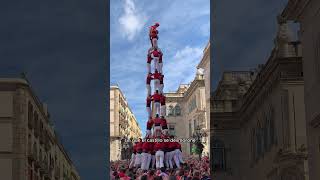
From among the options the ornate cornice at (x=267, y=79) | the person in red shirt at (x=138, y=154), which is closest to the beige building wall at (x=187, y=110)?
the person in red shirt at (x=138, y=154)

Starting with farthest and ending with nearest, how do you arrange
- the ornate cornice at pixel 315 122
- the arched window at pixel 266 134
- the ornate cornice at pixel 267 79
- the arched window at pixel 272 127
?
the arched window at pixel 266 134 < the arched window at pixel 272 127 < the ornate cornice at pixel 267 79 < the ornate cornice at pixel 315 122

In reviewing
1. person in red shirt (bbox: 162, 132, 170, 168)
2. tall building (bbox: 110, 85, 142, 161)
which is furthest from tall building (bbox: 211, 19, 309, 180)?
tall building (bbox: 110, 85, 142, 161)

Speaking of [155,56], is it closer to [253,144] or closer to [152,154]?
[152,154]

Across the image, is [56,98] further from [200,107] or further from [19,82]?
[200,107]

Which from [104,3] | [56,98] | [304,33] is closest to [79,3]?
[104,3]

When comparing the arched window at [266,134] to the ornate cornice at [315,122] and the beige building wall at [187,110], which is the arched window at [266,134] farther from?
the beige building wall at [187,110]

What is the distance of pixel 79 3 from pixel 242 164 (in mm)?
11478

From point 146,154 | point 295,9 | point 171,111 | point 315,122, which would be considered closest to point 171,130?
point 171,111

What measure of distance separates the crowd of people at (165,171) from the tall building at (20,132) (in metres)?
3.89

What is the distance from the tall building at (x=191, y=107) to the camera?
1486 inches

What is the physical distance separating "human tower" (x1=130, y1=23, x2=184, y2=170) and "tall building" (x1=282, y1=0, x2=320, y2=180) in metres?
13.6

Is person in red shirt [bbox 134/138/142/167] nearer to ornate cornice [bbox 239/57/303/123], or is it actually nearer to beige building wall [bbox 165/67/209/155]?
beige building wall [bbox 165/67/209/155]

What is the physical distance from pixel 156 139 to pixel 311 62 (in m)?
15.0

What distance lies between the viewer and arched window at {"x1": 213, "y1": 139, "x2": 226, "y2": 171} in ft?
114
